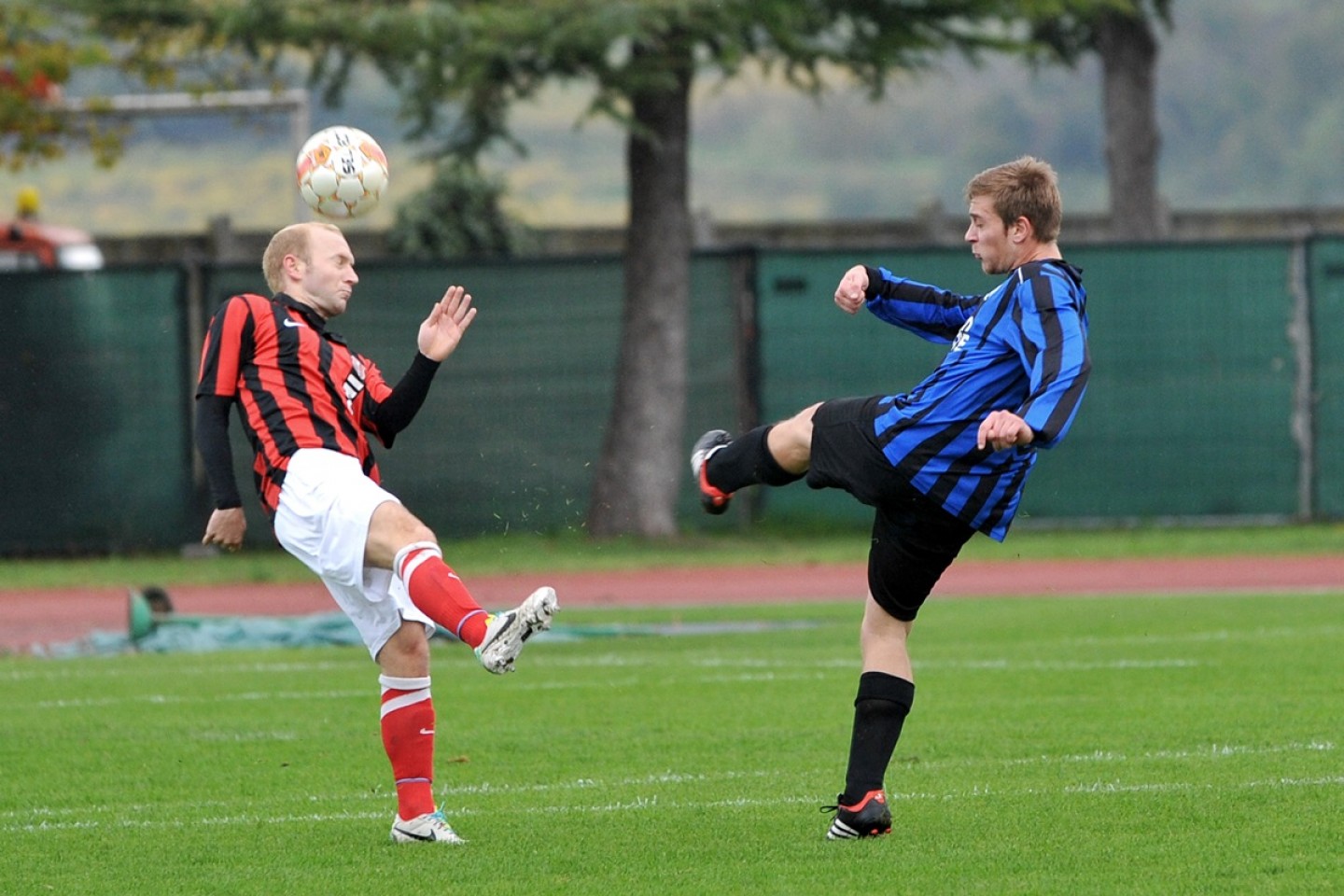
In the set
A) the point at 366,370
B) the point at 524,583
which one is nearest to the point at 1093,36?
the point at 524,583

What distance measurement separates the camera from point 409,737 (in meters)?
6.12

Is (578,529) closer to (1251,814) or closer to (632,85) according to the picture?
(632,85)

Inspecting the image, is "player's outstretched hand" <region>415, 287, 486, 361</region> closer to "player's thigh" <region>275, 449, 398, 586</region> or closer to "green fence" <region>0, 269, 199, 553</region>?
"player's thigh" <region>275, 449, 398, 586</region>

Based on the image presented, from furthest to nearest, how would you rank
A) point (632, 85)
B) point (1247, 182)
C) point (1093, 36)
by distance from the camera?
1. point (1247, 182)
2. point (1093, 36)
3. point (632, 85)

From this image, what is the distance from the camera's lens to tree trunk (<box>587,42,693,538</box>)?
18.7 m

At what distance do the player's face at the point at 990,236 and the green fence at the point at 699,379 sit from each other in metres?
12.3

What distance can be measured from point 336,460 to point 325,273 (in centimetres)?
69

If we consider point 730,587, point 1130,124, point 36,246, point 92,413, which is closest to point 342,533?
point 730,587

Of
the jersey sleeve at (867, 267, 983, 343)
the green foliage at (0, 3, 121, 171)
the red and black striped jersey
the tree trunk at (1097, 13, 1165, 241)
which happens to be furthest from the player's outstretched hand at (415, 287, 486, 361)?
the tree trunk at (1097, 13, 1165, 241)

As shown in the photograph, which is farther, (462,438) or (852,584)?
(462,438)

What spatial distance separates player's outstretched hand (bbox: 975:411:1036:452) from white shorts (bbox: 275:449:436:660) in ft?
5.75

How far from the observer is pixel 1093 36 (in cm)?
2523

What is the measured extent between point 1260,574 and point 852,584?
3.27 meters

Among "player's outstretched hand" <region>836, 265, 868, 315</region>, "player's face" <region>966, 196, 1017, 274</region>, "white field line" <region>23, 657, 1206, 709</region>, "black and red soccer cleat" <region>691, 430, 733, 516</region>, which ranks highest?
"player's face" <region>966, 196, 1017, 274</region>
